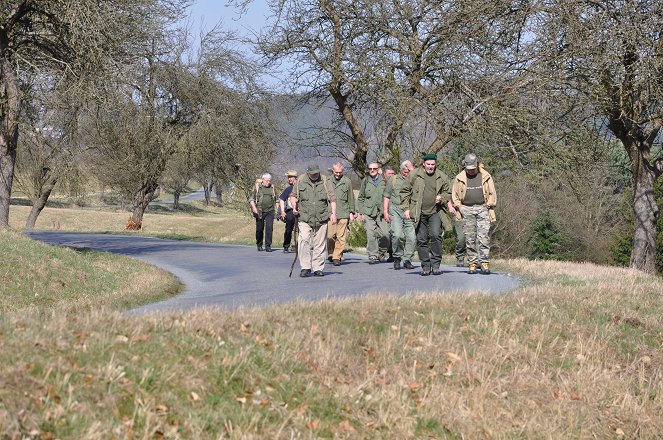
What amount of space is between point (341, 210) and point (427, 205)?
12.4 ft

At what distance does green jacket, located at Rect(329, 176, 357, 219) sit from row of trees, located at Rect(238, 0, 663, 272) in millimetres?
4575

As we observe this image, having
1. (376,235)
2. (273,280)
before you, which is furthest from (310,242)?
(376,235)

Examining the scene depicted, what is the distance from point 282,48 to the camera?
98.0 feet

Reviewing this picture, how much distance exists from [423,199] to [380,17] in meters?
13.0

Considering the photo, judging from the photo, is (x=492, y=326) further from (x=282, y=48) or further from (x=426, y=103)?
(x=282, y=48)

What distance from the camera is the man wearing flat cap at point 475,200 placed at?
16.4 meters

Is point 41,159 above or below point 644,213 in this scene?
above

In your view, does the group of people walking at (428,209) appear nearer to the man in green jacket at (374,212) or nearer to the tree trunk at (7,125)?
the man in green jacket at (374,212)

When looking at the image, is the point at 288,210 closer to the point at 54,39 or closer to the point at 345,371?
the point at 54,39

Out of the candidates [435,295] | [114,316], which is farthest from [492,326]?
[114,316]

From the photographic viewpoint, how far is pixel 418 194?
16.7 metres

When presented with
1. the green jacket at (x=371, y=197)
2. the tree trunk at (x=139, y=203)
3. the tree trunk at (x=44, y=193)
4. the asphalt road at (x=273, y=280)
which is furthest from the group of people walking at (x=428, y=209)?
the tree trunk at (x=44, y=193)

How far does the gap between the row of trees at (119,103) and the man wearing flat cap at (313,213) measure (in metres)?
6.32

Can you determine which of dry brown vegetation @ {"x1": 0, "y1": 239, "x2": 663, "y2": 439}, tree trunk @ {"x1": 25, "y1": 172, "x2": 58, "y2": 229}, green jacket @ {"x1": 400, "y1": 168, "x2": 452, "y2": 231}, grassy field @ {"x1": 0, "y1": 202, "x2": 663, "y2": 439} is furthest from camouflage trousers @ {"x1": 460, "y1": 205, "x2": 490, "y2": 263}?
tree trunk @ {"x1": 25, "y1": 172, "x2": 58, "y2": 229}
